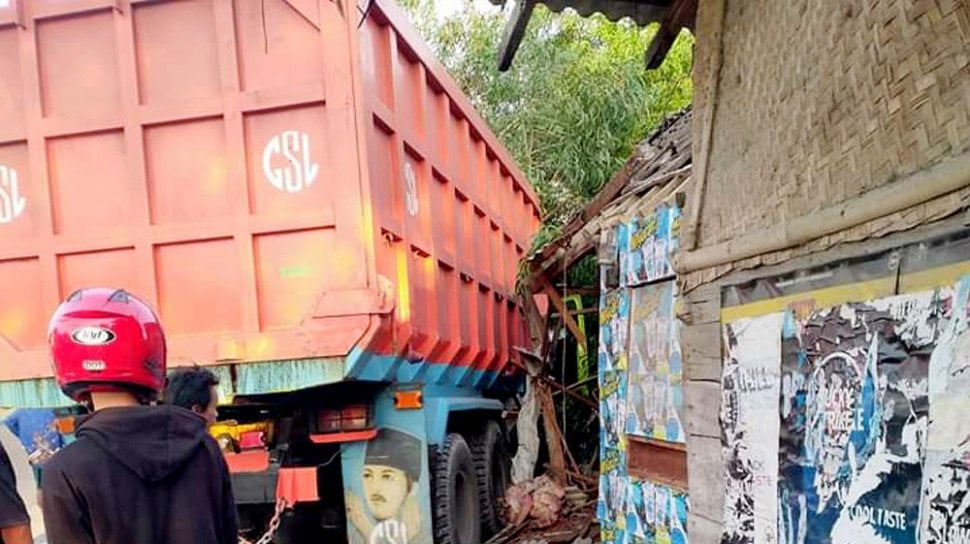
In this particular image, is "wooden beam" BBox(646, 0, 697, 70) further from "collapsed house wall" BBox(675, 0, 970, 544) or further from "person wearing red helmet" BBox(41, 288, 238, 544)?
"person wearing red helmet" BBox(41, 288, 238, 544)

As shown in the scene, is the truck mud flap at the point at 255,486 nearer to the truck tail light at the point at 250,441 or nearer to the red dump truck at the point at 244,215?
the red dump truck at the point at 244,215

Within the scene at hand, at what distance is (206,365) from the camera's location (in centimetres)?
440

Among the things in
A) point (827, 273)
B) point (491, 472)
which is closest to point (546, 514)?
point (491, 472)

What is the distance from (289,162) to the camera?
172 inches

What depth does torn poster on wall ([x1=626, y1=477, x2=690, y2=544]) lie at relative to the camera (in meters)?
4.38

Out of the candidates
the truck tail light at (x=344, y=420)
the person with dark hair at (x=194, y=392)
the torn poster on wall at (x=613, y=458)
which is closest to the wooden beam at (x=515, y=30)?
the person with dark hair at (x=194, y=392)

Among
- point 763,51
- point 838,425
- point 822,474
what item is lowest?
point 822,474

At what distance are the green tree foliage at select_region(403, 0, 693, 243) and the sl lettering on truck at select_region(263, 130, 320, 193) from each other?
7354 mm

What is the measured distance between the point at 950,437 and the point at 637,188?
372 centimetres

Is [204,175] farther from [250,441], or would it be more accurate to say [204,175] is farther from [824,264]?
[824,264]

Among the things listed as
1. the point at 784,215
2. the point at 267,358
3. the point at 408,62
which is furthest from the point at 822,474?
the point at 408,62

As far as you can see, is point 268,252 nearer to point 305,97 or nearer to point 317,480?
point 305,97

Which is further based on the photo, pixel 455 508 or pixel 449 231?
pixel 449 231

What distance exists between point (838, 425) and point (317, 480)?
309 cm
